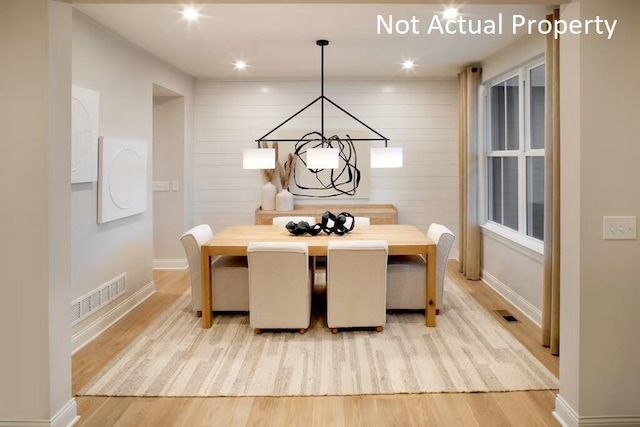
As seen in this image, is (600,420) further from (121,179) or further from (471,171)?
(121,179)

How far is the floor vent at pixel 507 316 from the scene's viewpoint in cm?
430

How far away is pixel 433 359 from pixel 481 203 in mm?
2835

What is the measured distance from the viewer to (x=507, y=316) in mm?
4418

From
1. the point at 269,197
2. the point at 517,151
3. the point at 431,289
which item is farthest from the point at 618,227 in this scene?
the point at 269,197

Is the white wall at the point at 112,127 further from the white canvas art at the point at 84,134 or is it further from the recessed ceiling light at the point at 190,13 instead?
the recessed ceiling light at the point at 190,13

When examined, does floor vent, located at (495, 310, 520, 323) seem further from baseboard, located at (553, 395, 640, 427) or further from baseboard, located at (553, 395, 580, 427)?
baseboard, located at (553, 395, 640, 427)

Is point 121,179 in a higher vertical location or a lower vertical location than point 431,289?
higher

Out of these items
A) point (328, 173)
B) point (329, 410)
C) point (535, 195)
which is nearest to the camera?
point (329, 410)

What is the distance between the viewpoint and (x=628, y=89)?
2.41m

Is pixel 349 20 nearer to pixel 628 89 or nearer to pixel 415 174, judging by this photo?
pixel 628 89

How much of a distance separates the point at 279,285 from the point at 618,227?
2302 mm

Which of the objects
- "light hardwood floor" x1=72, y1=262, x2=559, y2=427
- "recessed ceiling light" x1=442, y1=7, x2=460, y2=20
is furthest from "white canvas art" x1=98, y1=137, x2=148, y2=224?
"recessed ceiling light" x1=442, y1=7, x2=460, y2=20

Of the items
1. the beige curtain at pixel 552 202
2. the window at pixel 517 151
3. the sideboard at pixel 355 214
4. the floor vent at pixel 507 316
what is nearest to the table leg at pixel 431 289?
the floor vent at pixel 507 316

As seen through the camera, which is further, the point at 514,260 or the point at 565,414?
the point at 514,260
